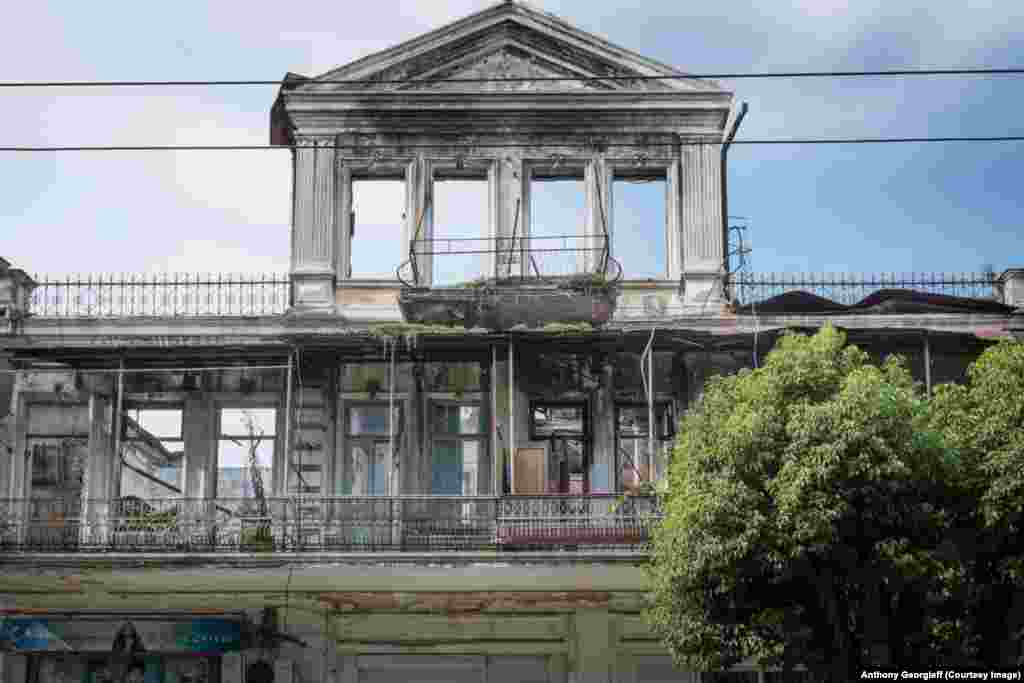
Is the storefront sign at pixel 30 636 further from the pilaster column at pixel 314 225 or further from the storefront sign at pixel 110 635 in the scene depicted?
the pilaster column at pixel 314 225

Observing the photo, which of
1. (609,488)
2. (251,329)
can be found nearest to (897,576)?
(609,488)

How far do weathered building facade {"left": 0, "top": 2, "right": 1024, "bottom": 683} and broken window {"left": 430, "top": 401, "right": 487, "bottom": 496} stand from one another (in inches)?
1.4

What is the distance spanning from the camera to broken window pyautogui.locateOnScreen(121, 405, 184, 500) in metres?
25.0

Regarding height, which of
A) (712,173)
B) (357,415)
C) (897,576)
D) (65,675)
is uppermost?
(712,173)

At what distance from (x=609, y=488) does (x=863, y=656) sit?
7110mm

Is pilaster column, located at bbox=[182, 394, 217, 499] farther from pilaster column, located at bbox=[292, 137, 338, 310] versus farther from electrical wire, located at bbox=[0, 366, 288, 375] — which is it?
pilaster column, located at bbox=[292, 137, 338, 310]

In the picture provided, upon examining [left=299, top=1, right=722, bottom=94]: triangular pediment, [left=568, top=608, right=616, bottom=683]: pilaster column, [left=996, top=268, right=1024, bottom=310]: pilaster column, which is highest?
[left=299, top=1, right=722, bottom=94]: triangular pediment

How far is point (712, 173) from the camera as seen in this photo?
84.3 ft

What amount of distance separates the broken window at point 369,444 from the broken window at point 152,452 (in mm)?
2640

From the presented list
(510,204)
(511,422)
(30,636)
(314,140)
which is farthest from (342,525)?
(314,140)

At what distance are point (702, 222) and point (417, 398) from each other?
525 centimetres

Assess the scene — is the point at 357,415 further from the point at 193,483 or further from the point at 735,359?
the point at 735,359

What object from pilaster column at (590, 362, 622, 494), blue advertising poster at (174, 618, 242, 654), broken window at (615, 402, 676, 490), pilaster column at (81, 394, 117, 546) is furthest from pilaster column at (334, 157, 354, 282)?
blue advertising poster at (174, 618, 242, 654)

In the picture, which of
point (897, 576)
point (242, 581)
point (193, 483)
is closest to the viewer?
point (897, 576)
